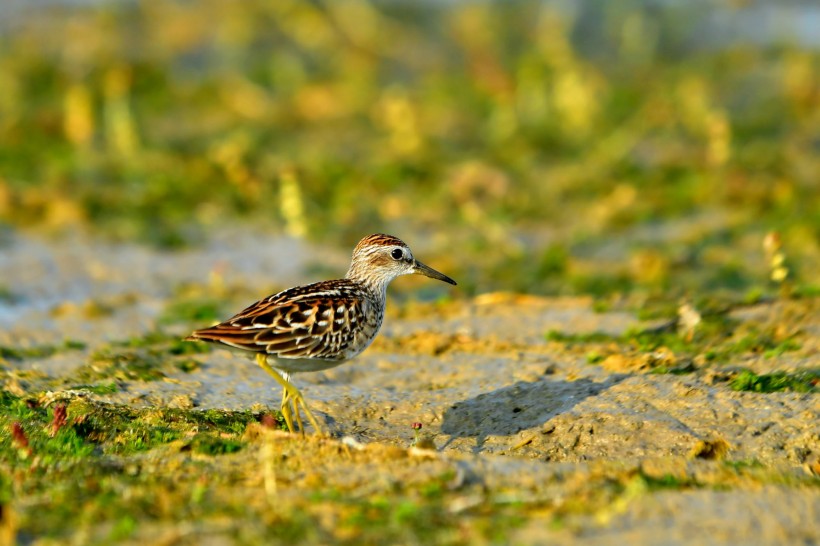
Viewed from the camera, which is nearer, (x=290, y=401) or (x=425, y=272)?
(x=290, y=401)

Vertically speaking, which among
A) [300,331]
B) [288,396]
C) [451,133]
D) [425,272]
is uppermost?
[451,133]

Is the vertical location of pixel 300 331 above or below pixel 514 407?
above

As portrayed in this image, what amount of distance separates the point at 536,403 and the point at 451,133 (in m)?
9.84

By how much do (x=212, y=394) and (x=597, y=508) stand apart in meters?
3.59

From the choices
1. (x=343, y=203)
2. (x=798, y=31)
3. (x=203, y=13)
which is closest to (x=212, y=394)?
(x=343, y=203)

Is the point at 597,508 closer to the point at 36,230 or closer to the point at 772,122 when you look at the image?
the point at 36,230

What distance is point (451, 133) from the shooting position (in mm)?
17500

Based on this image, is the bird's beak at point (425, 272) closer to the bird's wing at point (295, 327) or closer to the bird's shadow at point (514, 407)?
the bird's shadow at point (514, 407)

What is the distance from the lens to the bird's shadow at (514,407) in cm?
777

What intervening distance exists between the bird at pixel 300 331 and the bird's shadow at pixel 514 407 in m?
0.83

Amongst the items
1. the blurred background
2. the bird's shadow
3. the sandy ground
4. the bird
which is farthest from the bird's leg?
the blurred background

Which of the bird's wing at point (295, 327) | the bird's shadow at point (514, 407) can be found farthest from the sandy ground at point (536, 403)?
the bird's wing at point (295, 327)

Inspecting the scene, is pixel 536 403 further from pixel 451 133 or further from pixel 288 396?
Result: pixel 451 133

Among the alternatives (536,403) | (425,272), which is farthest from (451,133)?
(536,403)
